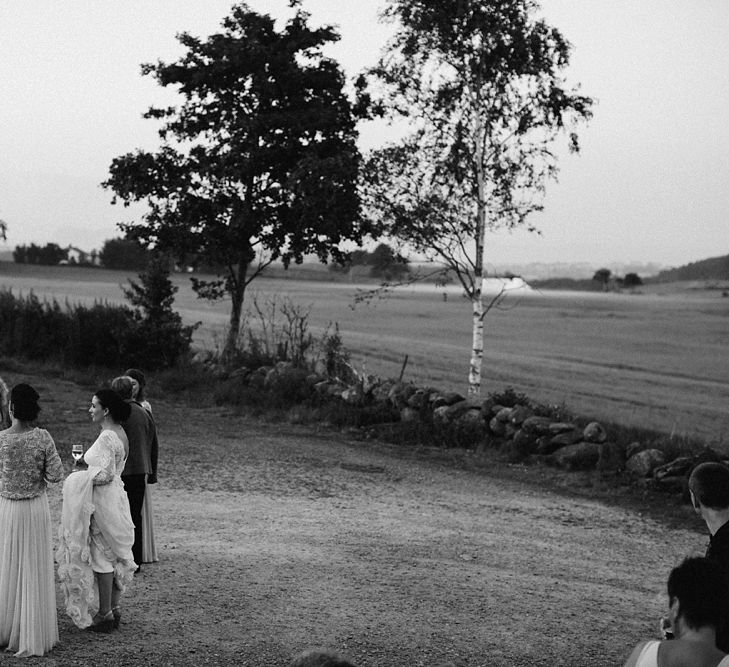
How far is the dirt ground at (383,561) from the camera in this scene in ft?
Result: 28.5

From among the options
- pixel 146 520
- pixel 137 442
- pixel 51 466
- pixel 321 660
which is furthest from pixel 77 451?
pixel 321 660

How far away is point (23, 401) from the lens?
8086 millimetres

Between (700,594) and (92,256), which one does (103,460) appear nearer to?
(700,594)

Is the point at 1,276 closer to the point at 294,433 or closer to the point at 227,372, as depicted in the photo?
the point at 227,372

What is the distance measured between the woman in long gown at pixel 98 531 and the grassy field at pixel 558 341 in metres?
15.2

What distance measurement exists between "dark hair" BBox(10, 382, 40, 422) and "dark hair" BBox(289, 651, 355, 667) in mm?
4141

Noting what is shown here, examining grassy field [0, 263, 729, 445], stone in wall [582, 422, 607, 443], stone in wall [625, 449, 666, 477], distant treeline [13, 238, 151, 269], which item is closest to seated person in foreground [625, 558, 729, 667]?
stone in wall [625, 449, 666, 477]

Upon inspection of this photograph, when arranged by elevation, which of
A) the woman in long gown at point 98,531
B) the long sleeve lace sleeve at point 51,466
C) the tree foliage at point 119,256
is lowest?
the woman in long gown at point 98,531

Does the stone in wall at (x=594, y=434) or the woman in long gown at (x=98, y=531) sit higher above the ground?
the woman in long gown at (x=98, y=531)

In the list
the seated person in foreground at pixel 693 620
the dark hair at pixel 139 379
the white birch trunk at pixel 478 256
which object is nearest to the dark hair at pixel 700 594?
the seated person in foreground at pixel 693 620

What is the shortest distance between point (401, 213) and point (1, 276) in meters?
77.8

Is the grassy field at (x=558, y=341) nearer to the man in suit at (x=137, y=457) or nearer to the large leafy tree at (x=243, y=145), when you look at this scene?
the large leafy tree at (x=243, y=145)

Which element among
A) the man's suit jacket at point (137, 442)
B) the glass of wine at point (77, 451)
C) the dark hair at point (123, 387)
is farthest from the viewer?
the man's suit jacket at point (137, 442)

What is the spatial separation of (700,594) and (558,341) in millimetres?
56293
